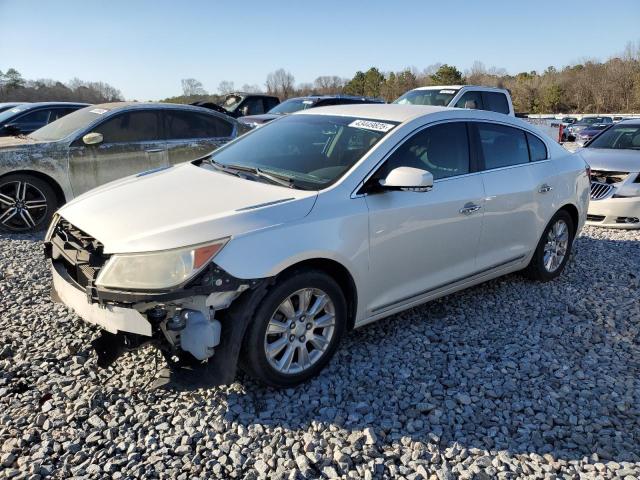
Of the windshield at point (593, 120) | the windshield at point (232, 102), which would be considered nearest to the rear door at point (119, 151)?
the windshield at point (232, 102)

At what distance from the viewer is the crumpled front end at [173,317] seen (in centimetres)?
265

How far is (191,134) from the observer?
25.1ft

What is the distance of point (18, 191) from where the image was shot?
634 cm

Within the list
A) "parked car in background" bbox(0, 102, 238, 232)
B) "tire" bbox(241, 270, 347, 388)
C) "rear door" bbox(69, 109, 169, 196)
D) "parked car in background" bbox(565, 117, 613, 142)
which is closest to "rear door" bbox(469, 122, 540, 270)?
"tire" bbox(241, 270, 347, 388)

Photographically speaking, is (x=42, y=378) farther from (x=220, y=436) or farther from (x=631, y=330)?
(x=631, y=330)

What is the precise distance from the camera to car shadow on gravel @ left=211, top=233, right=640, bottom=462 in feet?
9.22

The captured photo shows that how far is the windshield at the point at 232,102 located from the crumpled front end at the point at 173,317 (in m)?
14.3

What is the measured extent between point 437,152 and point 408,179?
0.78 m

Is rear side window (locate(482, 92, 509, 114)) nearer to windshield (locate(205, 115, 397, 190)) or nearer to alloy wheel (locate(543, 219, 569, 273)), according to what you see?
alloy wheel (locate(543, 219, 569, 273))

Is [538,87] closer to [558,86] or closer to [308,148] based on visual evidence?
[558,86]

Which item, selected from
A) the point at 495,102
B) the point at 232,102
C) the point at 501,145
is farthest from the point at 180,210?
the point at 232,102

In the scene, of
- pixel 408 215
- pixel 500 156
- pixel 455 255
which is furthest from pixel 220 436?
pixel 500 156

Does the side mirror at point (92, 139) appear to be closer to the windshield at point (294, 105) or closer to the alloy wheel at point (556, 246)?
the alloy wheel at point (556, 246)

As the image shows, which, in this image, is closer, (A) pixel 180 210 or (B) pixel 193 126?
(A) pixel 180 210
